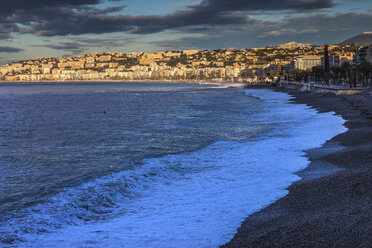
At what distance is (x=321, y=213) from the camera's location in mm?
8094

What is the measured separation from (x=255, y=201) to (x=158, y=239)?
3.10m

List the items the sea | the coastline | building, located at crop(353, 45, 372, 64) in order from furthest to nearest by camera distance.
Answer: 1. building, located at crop(353, 45, 372, 64)
2. the sea
3. the coastline

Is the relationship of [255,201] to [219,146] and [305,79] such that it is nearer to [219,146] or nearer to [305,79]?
[219,146]

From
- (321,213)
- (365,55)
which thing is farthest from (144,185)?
(365,55)

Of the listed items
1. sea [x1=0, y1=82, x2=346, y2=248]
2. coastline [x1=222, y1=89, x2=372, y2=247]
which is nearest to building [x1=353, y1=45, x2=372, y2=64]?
sea [x1=0, y1=82, x2=346, y2=248]

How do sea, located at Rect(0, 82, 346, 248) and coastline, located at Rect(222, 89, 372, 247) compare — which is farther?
sea, located at Rect(0, 82, 346, 248)

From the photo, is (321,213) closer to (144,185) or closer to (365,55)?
(144,185)

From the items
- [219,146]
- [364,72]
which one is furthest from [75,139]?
[364,72]

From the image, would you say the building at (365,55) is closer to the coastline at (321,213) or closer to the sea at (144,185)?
the sea at (144,185)

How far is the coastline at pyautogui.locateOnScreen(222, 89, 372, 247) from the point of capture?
21.9 ft

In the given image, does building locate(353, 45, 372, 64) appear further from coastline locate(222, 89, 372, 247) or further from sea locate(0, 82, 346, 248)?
coastline locate(222, 89, 372, 247)

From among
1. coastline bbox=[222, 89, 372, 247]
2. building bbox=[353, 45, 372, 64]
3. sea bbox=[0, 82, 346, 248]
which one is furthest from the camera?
building bbox=[353, 45, 372, 64]

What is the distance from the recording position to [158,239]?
25.2 feet

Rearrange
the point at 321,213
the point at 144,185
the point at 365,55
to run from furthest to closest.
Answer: the point at 365,55
the point at 144,185
the point at 321,213
